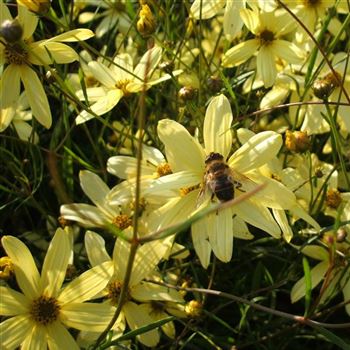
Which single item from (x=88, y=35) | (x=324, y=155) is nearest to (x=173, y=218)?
(x=88, y=35)

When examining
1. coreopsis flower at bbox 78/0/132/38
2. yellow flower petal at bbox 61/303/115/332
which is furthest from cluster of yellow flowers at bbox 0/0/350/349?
coreopsis flower at bbox 78/0/132/38

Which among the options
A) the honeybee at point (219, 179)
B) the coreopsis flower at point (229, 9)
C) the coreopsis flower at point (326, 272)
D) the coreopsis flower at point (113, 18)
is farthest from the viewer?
the coreopsis flower at point (113, 18)

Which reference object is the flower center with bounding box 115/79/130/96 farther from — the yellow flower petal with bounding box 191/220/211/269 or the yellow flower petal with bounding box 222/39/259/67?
the yellow flower petal with bounding box 191/220/211/269

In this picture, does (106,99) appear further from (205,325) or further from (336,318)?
(336,318)

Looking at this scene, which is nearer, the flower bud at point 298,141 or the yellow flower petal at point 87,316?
the yellow flower petal at point 87,316

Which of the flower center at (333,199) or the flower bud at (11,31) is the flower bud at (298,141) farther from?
the flower bud at (11,31)

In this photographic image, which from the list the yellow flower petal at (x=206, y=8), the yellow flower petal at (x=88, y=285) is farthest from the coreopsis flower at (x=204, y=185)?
the yellow flower petal at (x=206, y=8)
